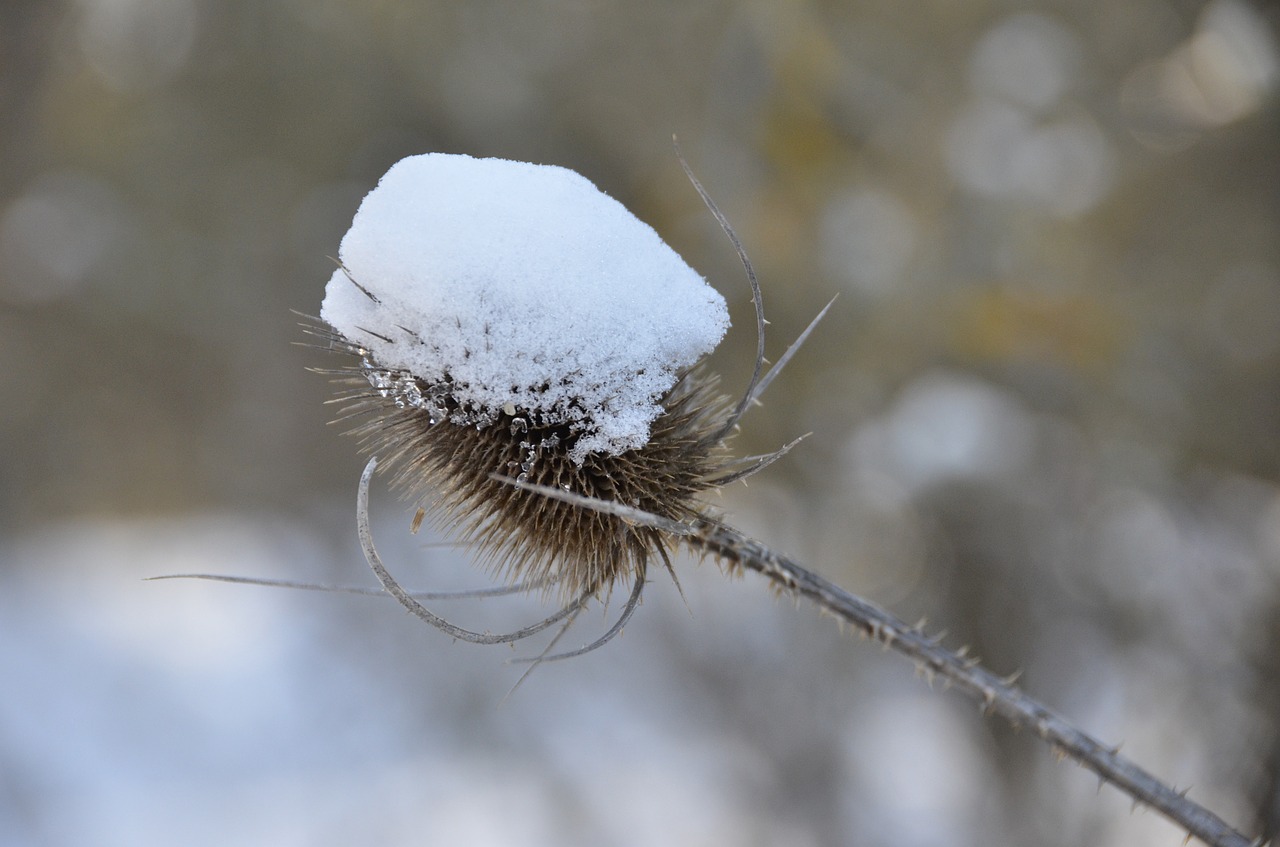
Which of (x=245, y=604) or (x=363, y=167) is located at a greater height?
(x=363, y=167)

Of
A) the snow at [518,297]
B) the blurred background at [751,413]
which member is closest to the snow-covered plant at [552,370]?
the snow at [518,297]

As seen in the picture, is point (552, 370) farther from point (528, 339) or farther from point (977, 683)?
point (977, 683)

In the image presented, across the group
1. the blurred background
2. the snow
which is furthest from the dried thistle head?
the blurred background

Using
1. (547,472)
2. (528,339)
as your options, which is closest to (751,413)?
(547,472)

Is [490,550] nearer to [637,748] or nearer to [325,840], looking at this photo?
[637,748]

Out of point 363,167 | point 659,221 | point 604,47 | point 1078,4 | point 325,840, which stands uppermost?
point 1078,4

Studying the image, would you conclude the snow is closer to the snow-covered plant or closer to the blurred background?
the snow-covered plant

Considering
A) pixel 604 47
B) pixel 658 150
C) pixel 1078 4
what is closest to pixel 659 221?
pixel 658 150
